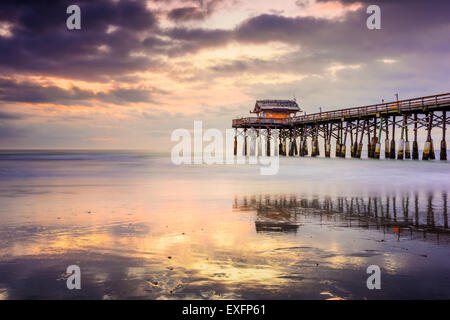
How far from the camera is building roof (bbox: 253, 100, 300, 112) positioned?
6881 centimetres

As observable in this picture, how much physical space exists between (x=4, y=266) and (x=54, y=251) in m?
0.88

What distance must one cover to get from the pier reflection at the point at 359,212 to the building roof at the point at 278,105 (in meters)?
55.7

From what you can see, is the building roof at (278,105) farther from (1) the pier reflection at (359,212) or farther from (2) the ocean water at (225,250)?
(2) the ocean water at (225,250)

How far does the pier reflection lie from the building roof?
2192 inches

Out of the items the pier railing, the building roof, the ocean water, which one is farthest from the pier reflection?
the building roof

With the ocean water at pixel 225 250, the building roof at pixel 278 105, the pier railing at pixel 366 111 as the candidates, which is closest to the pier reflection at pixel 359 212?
the ocean water at pixel 225 250

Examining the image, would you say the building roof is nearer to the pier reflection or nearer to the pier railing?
the pier railing

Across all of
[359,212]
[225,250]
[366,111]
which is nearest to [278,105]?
[366,111]

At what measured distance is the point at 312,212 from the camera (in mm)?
10117

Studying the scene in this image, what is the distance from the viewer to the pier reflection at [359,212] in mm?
7961

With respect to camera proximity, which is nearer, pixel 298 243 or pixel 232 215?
pixel 298 243

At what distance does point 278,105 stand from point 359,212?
60.5 metres
